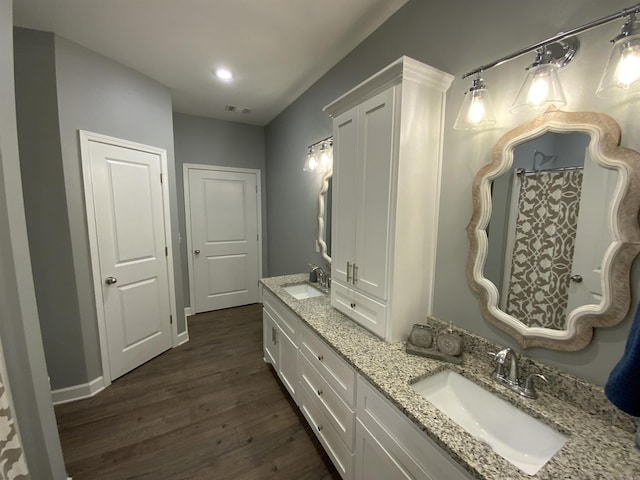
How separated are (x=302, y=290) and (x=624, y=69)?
230cm

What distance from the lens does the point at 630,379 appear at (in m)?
0.67

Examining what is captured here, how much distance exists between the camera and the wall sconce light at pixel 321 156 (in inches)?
89.4

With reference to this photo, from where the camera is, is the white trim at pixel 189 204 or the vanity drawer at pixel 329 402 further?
the white trim at pixel 189 204

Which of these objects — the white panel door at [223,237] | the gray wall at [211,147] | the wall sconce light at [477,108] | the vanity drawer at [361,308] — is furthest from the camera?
the white panel door at [223,237]

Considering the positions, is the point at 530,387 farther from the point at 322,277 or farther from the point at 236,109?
the point at 236,109

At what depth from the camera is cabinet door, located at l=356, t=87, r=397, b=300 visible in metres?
1.32

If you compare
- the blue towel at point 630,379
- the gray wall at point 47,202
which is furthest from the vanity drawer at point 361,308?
the gray wall at point 47,202

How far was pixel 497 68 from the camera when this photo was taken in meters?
1.18

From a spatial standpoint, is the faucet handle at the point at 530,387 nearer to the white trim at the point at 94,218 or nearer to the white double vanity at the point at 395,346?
the white double vanity at the point at 395,346

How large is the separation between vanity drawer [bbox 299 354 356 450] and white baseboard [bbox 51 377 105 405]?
179cm

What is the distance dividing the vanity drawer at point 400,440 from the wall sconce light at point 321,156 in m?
1.72

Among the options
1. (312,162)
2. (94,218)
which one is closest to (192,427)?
(94,218)

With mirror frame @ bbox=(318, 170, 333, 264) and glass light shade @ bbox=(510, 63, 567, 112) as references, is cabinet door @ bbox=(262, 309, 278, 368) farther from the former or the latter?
glass light shade @ bbox=(510, 63, 567, 112)

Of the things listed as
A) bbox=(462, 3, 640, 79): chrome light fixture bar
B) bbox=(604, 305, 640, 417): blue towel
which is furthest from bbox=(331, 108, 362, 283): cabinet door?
bbox=(604, 305, 640, 417): blue towel
